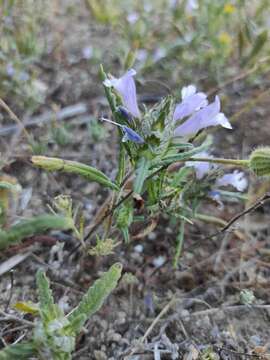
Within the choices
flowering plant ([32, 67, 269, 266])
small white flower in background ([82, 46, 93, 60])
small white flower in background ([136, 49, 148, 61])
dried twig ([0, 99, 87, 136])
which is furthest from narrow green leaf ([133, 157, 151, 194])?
small white flower in background ([82, 46, 93, 60])

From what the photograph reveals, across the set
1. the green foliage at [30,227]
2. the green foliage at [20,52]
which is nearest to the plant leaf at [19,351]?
the green foliage at [30,227]

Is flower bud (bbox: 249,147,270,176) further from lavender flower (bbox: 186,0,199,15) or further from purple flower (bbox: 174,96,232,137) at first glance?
lavender flower (bbox: 186,0,199,15)

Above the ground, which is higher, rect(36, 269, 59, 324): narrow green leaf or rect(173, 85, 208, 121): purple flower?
rect(173, 85, 208, 121): purple flower

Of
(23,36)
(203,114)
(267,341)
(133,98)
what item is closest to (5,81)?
(23,36)

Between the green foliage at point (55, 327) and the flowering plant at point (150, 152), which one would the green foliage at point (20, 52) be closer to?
the flowering plant at point (150, 152)

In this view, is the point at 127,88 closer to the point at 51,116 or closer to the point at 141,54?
the point at 51,116

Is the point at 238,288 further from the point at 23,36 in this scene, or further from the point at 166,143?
the point at 23,36
